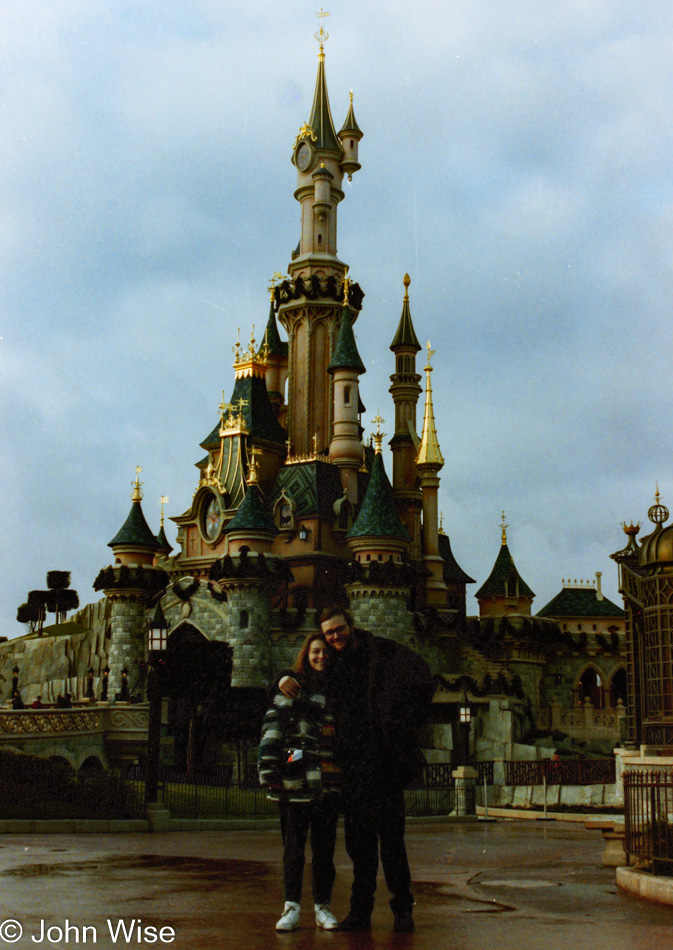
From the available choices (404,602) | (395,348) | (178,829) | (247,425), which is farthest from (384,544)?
(178,829)

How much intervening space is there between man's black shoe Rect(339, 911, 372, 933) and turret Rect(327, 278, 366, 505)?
42.8 m

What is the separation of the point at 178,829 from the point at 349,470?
105 feet

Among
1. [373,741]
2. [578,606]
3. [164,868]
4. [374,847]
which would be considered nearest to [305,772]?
[373,741]

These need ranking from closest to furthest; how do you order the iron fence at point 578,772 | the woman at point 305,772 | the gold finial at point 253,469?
the woman at point 305,772
the iron fence at point 578,772
the gold finial at point 253,469

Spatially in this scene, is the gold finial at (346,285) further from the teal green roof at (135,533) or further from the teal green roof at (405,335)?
the teal green roof at (135,533)

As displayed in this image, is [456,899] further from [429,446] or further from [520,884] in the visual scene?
[429,446]

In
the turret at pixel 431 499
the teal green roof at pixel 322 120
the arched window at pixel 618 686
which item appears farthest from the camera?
the arched window at pixel 618 686

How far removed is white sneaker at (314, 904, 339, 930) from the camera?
23.7 feet

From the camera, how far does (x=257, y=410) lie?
53.3m

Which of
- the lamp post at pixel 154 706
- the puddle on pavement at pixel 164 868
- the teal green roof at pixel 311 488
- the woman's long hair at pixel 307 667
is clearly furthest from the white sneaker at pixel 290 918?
the teal green roof at pixel 311 488

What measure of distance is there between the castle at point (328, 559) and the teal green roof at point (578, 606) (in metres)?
0.09

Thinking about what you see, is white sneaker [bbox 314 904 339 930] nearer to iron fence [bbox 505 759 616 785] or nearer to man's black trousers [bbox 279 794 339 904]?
man's black trousers [bbox 279 794 339 904]

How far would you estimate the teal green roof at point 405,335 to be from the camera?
5750 cm

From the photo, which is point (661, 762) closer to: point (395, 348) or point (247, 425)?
point (247, 425)
